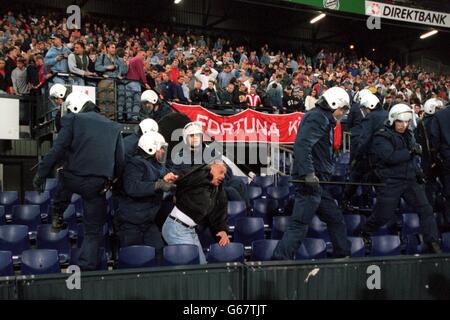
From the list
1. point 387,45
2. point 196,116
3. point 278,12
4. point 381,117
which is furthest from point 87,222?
point 387,45

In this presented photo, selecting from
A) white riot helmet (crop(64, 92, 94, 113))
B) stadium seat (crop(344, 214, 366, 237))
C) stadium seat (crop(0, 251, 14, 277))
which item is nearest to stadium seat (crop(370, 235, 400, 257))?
stadium seat (crop(344, 214, 366, 237))

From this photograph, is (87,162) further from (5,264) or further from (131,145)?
(131,145)

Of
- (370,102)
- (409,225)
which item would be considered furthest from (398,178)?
(370,102)

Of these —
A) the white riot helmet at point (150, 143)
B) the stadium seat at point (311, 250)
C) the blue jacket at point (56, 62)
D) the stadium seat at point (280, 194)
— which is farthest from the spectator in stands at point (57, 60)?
the stadium seat at point (311, 250)

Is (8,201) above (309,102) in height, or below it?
below

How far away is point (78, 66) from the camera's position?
33.6ft

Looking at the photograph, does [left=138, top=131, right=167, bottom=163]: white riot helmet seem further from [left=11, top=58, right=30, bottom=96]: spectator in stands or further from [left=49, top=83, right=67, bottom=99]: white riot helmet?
[left=11, top=58, right=30, bottom=96]: spectator in stands

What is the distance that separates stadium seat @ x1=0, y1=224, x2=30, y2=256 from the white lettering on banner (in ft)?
59.7

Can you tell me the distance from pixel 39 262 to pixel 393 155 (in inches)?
158

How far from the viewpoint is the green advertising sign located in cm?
1970

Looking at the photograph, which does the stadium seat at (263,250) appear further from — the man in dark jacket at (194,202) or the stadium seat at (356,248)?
the stadium seat at (356,248)
